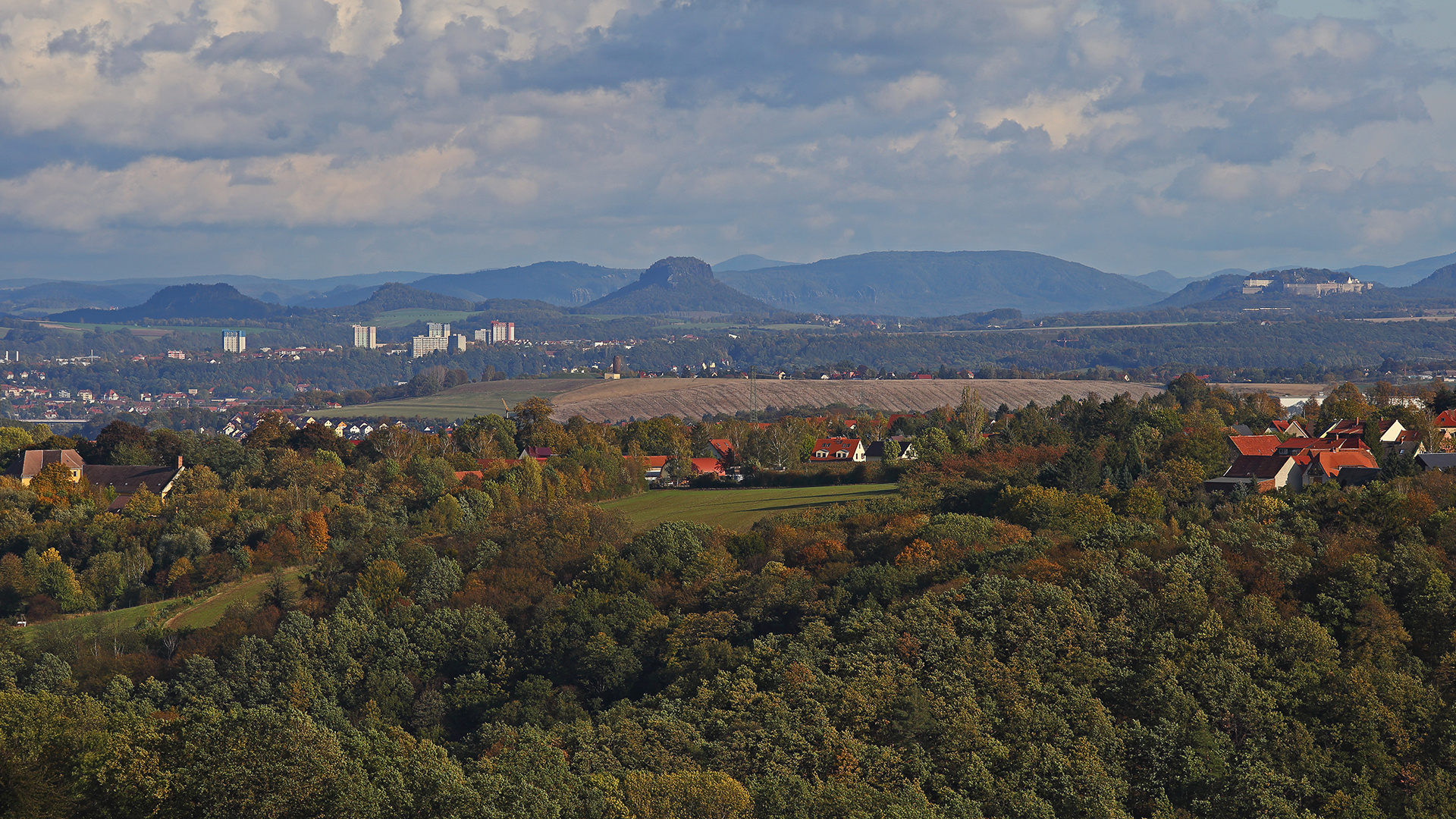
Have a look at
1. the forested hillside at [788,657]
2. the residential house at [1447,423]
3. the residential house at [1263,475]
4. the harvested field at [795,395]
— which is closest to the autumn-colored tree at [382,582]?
the forested hillside at [788,657]

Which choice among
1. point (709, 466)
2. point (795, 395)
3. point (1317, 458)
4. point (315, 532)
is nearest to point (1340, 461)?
point (1317, 458)

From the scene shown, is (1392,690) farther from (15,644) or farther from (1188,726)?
(15,644)

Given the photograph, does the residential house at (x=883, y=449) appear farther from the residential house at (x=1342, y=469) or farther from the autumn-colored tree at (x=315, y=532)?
the autumn-colored tree at (x=315, y=532)

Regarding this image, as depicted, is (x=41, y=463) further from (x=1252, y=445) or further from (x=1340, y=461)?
(x=1340, y=461)

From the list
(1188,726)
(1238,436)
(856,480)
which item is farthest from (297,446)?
(1188,726)

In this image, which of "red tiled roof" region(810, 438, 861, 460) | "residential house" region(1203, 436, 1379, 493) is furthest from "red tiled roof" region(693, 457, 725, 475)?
"residential house" region(1203, 436, 1379, 493)

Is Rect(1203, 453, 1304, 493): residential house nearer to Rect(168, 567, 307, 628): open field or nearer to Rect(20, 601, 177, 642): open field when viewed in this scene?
Rect(168, 567, 307, 628): open field
